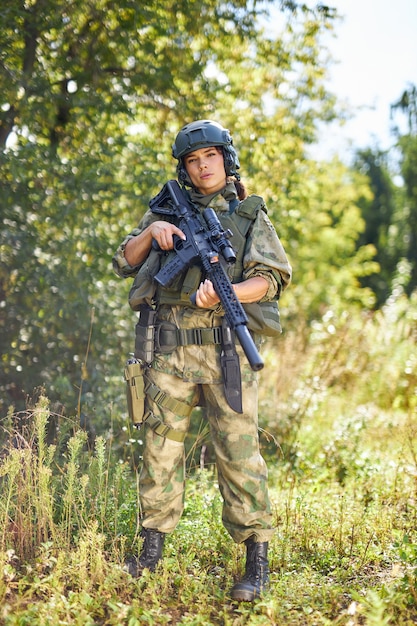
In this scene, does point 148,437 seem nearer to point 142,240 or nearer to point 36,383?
point 142,240

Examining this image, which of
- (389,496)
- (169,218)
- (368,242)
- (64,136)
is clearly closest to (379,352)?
(389,496)

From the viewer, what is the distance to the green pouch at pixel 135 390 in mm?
3314

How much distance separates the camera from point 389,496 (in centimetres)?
453

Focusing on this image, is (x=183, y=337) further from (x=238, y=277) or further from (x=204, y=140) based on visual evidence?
(x=204, y=140)

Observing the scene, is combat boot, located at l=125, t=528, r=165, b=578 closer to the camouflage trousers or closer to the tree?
the camouflage trousers

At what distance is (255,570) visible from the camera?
3209 mm

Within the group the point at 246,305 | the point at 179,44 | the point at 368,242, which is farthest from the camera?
the point at 368,242

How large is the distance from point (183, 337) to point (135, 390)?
359mm

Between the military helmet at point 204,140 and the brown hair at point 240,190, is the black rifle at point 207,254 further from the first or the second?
the brown hair at point 240,190

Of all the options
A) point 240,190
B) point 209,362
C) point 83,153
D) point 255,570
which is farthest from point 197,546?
point 83,153

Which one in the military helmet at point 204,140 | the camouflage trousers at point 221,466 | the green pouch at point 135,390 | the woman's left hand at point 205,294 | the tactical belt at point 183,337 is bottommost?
the camouflage trousers at point 221,466

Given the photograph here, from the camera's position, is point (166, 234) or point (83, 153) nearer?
point (166, 234)

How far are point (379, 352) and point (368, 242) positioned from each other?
920 inches

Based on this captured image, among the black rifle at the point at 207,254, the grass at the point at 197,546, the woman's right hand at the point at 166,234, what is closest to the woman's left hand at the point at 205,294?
the black rifle at the point at 207,254
